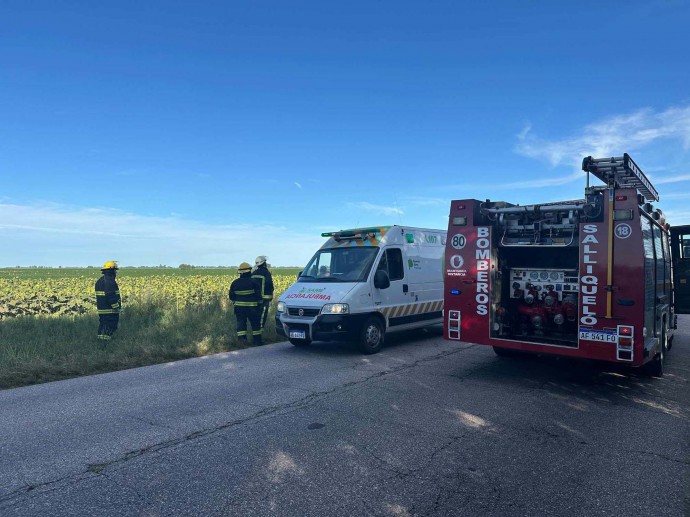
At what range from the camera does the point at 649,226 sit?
6.58 m

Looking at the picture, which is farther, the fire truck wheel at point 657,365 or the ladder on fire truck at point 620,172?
the fire truck wheel at point 657,365

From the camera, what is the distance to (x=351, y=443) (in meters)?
4.51

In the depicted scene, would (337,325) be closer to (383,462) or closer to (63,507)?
(383,462)

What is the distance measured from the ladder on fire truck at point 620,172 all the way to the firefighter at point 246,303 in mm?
6948

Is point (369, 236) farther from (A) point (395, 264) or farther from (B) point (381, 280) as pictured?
(B) point (381, 280)

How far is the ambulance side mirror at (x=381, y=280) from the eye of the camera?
9383 millimetres

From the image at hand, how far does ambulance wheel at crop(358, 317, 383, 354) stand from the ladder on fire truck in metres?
4.58

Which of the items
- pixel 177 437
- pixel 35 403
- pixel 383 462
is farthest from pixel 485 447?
pixel 35 403

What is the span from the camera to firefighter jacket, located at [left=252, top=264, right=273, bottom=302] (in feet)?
36.7

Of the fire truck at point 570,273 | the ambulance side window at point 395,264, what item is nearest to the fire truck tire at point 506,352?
the fire truck at point 570,273

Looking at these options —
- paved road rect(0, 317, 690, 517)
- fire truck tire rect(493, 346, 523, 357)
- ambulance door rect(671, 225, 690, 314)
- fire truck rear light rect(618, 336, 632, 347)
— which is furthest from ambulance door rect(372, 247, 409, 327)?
ambulance door rect(671, 225, 690, 314)

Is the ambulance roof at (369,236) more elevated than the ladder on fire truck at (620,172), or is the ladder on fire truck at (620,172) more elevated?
the ladder on fire truck at (620,172)

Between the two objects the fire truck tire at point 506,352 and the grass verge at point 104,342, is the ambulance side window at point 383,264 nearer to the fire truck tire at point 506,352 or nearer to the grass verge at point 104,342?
the fire truck tire at point 506,352

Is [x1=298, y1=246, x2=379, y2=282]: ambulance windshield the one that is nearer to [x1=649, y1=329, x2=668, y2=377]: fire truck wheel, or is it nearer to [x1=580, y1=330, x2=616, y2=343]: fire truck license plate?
[x1=580, y1=330, x2=616, y2=343]: fire truck license plate
